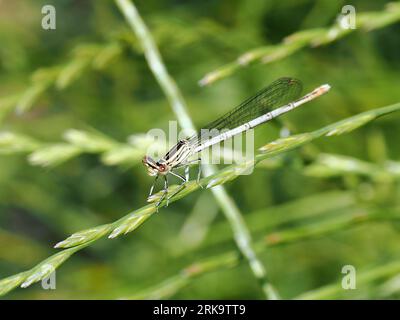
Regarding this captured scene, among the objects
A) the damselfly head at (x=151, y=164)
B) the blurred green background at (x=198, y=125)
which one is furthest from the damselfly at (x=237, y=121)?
the blurred green background at (x=198, y=125)

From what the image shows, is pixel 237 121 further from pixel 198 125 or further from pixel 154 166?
pixel 198 125

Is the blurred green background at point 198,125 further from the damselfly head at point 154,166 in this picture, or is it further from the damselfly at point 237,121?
the damselfly head at point 154,166

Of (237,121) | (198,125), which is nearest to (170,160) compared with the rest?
(237,121)

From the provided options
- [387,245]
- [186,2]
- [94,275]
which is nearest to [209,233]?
[94,275]

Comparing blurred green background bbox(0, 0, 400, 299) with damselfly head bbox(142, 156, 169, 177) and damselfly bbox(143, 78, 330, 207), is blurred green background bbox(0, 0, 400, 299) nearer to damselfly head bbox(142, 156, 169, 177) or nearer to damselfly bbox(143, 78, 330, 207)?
damselfly bbox(143, 78, 330, 207)

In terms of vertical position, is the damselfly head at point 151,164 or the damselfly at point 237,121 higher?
the damselfly at point 237,121

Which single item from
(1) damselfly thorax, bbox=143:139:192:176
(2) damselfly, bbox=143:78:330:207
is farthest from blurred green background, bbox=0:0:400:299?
(1) damselfly thorax, bbox=143:139:192:176
